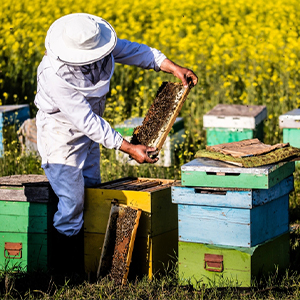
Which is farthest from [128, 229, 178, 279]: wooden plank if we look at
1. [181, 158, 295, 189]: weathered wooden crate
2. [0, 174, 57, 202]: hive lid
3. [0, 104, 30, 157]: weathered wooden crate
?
[0, 104, 30, 157]: weathered wooden crate

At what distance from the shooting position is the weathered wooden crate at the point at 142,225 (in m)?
3.78

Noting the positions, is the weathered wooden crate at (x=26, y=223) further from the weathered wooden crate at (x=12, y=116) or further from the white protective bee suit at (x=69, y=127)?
the weathered wooden crate at (x=12, y=116)

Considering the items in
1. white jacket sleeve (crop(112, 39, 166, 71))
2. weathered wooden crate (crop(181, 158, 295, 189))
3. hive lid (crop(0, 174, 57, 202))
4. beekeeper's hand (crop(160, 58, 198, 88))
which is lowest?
hive lid (crop(0, 174, 57, 202))

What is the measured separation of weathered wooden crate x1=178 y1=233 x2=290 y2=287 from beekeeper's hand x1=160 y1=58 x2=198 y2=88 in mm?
1238

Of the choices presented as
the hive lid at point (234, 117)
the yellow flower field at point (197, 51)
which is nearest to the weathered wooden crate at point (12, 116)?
the yellow flower field at point (197, 51)

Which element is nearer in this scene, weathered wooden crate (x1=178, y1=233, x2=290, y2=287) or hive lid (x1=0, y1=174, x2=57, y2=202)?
weathered wooden crate (x1=178, y1=233, x2=290, y2=287)

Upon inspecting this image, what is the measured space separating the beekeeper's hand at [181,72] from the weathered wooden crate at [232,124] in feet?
6.63

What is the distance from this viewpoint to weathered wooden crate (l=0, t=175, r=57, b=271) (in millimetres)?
3896

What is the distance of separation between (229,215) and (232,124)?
114 inches

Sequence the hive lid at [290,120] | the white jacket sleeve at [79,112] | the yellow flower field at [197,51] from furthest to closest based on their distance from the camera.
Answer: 1. the yellow flower field at [197,51]
2. the hive lid at [290,120]
3. the white jacket sleeve at [79,112]

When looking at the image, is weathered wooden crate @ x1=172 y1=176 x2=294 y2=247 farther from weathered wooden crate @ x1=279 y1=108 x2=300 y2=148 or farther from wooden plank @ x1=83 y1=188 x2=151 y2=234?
weathered wooden crate @ x1=279 y1=108 x2=300 y2=148

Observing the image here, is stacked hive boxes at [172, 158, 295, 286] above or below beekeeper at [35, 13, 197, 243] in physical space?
below

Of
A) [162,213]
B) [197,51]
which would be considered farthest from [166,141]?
[197,51]

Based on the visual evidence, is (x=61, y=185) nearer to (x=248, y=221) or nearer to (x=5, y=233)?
(x=5, y=233)
